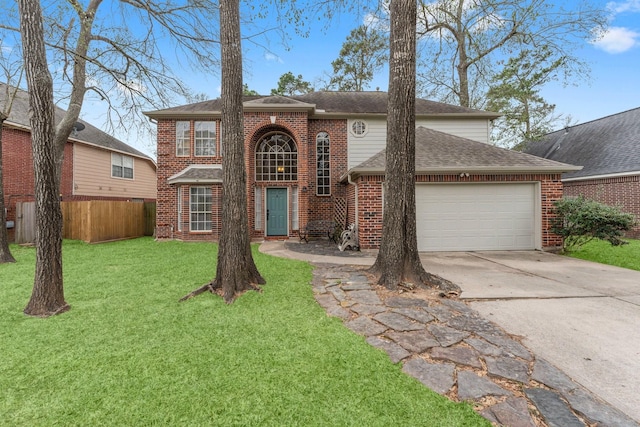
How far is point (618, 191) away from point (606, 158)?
2.17 m

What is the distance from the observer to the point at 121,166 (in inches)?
673

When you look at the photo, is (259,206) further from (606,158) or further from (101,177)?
(606,158)

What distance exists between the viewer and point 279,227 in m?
11.5

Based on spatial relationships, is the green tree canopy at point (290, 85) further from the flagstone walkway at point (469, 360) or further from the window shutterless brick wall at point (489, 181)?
the flagstone walkway at point (469, 360)

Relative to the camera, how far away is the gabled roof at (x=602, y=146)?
12.5m

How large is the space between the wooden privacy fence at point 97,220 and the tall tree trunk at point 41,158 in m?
8.06

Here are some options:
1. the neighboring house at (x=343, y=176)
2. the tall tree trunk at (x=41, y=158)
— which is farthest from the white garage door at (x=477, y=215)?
the tall tree trunk at (x=41, y=158)

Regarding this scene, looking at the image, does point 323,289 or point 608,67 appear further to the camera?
point 608,67

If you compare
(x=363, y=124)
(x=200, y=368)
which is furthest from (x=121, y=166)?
(x=200, y=368)

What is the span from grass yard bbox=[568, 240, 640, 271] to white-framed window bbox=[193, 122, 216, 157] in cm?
1269

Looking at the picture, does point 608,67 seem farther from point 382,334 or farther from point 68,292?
point 68,292

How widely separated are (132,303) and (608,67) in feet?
61.3

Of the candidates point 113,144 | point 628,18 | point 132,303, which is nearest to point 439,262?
point 132,303

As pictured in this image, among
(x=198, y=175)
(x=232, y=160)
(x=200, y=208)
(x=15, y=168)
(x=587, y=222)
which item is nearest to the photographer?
(x=232, y=160)
